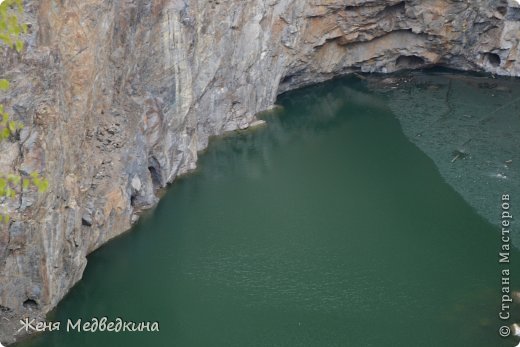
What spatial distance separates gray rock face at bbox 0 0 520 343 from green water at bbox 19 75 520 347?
1979 millimetres

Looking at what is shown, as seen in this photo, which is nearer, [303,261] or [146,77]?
[303,261]

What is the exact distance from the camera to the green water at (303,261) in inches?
1257

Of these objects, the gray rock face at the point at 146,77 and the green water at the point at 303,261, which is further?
the green water at the point at 303,261

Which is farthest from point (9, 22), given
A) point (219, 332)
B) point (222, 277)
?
point (222, 277)

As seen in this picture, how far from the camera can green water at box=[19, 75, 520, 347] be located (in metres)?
31.9

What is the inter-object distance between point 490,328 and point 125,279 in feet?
58.2

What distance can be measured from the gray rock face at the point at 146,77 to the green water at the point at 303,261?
198 centimetres

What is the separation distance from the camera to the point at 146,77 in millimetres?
41812

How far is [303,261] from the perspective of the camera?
36.9 metres

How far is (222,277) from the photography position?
35.8m

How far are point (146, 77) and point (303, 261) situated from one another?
14521mm

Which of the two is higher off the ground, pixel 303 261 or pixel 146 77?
pixel 146 77

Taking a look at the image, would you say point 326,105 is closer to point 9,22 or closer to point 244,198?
point 244,198

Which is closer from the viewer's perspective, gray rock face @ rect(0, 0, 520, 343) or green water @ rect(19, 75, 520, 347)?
gray rock face @ rect(0, 0, 520, 343)
